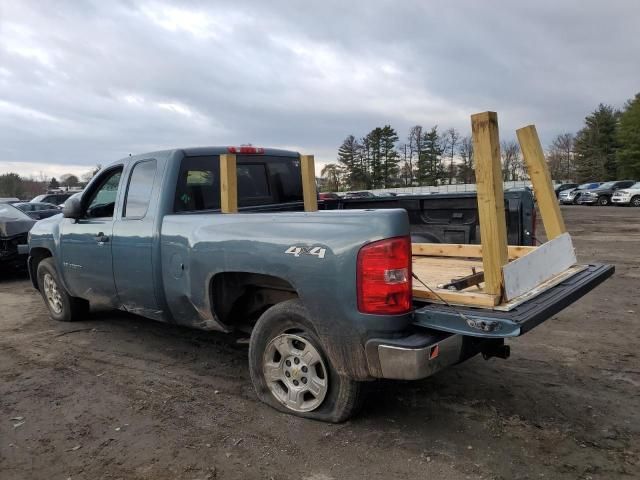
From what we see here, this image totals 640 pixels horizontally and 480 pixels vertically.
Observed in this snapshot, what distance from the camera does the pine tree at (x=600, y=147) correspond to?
6278 centimetres

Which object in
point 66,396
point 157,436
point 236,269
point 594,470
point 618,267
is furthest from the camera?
point 618,267

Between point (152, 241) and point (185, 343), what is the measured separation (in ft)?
5.02

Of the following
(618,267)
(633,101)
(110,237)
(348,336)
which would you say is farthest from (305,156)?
(633,101)

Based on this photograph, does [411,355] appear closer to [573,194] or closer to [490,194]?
[490,194]

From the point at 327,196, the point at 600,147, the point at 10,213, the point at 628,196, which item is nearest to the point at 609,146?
the point at 600,147

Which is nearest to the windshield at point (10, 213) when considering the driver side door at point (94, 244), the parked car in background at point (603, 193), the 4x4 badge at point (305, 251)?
the driver side door at point (94, 244)

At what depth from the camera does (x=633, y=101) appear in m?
61.3

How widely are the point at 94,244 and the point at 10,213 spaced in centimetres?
677

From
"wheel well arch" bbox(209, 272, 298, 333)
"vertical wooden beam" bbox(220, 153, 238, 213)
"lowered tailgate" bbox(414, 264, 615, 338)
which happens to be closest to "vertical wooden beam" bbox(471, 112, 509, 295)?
"lowered tailgate" bbox(414, 264, 615, 338)

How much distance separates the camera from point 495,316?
2.76 meters

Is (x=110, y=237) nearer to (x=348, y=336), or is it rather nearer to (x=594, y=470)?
(x=348, y=336)

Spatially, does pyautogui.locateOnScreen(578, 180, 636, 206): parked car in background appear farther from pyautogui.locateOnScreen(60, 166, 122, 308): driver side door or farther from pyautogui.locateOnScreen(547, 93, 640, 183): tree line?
pyautogui.locateOnScreen(60, 166, 122, 308): driver side door

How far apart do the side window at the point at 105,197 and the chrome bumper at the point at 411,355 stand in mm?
3329

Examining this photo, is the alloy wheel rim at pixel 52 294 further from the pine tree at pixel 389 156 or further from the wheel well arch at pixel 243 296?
the pine tree at pixel 389 156
